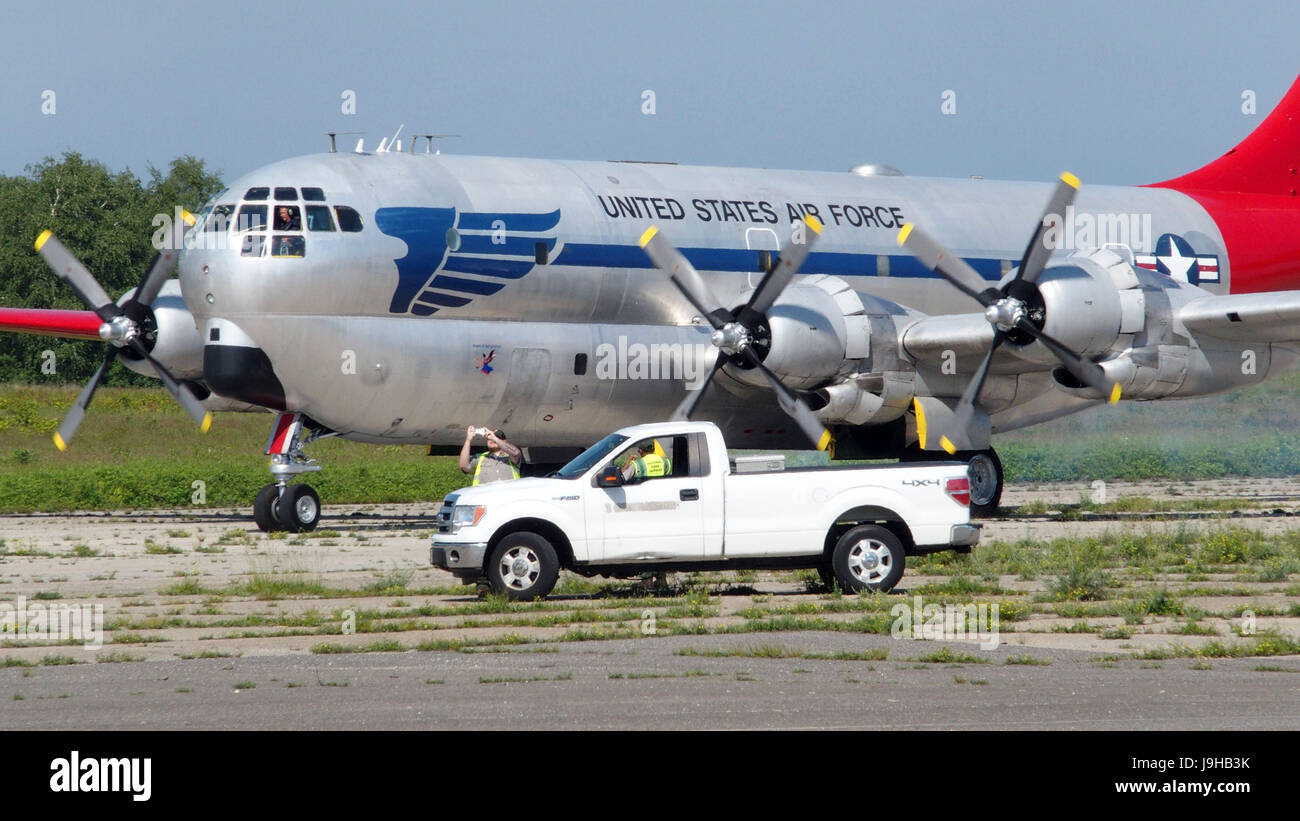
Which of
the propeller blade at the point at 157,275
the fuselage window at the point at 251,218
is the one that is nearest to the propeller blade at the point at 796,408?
the fuselage window at the point at 251,218

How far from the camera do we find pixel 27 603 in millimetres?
17500

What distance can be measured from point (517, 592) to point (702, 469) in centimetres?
236

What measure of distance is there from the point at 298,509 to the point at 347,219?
16.6 ft

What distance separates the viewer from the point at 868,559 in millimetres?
17297

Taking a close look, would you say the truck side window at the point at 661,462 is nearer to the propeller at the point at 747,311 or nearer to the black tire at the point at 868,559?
the black tire at the point at 868,559

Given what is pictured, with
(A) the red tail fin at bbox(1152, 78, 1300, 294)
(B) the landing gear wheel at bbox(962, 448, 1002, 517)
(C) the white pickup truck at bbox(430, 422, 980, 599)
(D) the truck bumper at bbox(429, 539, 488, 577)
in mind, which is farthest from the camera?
(A) the red tail fin at bbox(1152, 78, 1300, 294)

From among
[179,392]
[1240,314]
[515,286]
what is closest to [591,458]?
[515,286]

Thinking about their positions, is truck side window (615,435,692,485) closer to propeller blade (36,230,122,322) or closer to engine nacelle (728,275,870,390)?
engine nacelle (728,275,870,390)

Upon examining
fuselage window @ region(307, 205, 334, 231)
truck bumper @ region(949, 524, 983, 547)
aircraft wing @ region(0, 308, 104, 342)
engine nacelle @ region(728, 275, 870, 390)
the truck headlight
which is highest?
fuselage window @ region(307, 205, 334, 231)

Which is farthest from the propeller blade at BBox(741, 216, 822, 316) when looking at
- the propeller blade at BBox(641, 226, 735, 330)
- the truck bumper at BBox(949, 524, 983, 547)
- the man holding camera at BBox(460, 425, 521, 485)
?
the truck bumper at BBox(949, 524, 983, 547)

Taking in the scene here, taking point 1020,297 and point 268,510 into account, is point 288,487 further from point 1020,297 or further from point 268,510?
point 1020,297

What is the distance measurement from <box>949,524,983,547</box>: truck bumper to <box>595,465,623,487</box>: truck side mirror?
12.1 feet

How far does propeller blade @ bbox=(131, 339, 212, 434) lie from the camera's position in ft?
89.9

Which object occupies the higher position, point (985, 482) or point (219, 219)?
point (219, 219)
